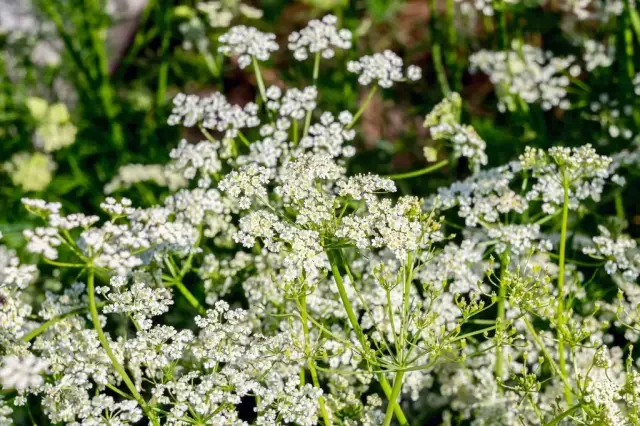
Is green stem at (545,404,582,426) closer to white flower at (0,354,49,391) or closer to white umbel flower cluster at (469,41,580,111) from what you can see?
white flower at (0,354,49,391)

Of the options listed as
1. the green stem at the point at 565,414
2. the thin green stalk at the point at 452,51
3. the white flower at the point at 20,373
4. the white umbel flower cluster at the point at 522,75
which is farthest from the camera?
the thin green stalk at the point at 452,51

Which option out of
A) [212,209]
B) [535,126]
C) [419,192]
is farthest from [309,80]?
[212,209]

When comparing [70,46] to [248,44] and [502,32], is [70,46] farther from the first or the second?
[502,32]

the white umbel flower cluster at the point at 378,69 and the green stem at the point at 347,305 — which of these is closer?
the green stem at the point at 347,305

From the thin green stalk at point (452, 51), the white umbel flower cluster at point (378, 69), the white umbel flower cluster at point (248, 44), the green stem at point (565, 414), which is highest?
the white umbel flower cluster at point (248, 44)

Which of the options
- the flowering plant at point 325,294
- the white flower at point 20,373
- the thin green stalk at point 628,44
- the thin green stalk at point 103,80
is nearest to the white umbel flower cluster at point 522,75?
the flowering plant at point 325,294

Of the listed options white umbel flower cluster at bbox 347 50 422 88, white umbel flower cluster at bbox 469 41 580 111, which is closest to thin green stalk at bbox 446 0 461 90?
white umbel flower cluster at bbox 469 41 580 111

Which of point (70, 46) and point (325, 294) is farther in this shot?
point (70, 46)

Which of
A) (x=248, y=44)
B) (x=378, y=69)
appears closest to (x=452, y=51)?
(x=378, y=69)

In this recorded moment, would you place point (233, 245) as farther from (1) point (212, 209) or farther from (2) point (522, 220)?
(2) point (522, 220)

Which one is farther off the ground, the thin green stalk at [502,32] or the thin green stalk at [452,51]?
the thin green stalk at [502,32]

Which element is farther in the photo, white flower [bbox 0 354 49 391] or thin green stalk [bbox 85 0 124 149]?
thin green stalk [bbox 85 0 124 149]

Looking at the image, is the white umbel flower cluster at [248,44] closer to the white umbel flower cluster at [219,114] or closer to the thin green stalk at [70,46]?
the white umbel flower cluster at [219,114]
